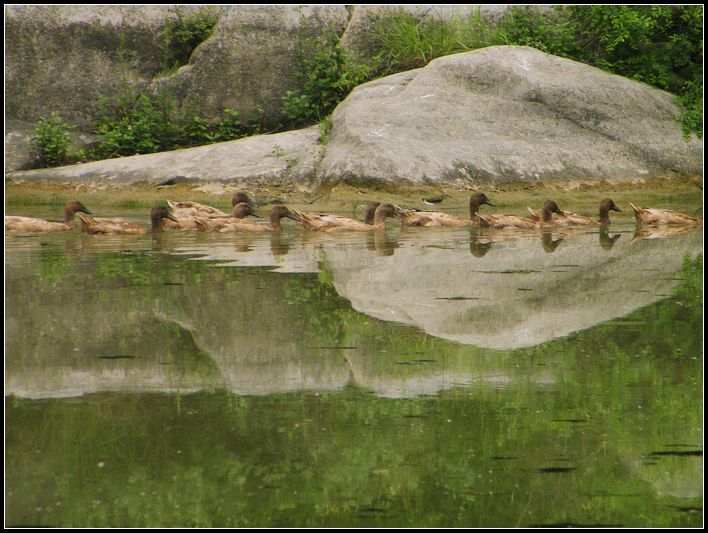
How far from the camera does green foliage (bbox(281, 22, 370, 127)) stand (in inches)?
769

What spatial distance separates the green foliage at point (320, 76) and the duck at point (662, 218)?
7.55 meters

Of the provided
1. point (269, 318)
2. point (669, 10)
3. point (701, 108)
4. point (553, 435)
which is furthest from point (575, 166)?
point (553, 435)

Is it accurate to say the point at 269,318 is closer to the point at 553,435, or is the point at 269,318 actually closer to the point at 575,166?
the point at 553,435

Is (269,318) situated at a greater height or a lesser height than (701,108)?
greater

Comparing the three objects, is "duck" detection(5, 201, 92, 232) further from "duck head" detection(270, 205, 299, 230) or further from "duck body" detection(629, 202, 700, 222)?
"duck body" detection(629, 202, 700, 222)

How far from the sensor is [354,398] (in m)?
5.14

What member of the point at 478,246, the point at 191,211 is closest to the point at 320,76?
the point at 191,211

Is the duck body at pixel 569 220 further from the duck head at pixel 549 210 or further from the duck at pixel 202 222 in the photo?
the duck at pixel 202 222

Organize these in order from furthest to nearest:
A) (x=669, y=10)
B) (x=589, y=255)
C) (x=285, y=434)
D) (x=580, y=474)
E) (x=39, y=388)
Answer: (x=669, y=10) < (x=589, y=255) < (x=39, y=388) < (x=285, y=434) < (x=580, y=474)

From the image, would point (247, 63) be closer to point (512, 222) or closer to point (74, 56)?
point (74, 56)

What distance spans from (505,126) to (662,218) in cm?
446

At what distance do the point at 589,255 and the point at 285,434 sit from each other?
7.02 m

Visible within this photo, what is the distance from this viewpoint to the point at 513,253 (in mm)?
11164

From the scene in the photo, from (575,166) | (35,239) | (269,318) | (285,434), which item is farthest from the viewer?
(575,166)
